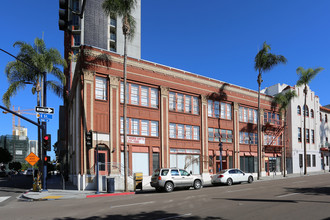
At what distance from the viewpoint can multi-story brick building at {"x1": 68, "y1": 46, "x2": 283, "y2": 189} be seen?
85.6 ft

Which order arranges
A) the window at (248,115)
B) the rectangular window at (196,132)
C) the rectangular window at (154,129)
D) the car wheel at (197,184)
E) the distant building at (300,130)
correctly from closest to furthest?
the car wheel at (197,184)
the rectangular window at (154,129)
the rectangular window at (196,132)
the window at (248,115)
the distant building at (300,130)

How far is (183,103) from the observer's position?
32875mm

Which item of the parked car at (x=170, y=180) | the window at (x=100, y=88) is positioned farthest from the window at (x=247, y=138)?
the window at (x=100, y=88)

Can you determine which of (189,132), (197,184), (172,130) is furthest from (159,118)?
(197,184)

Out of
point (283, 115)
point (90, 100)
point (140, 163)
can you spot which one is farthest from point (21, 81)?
point (283, 115)

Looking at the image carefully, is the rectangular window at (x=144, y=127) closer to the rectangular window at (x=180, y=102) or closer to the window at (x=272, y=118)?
the rectangular window at (x=180, y=102)

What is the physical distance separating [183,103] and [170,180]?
41.8ft

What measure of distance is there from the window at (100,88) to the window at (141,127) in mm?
2711

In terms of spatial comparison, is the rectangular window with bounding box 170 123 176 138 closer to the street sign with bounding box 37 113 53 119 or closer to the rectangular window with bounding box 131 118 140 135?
the rectangular window with bounding box 131 118 140 135

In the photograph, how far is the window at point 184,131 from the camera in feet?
103

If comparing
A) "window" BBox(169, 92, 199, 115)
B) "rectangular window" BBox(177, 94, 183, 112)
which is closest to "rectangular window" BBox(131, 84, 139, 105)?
"window" BBox(169, 92, 199, 115)

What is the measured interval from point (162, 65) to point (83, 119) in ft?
33.5

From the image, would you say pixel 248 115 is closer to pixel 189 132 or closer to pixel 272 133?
pixel 272 133

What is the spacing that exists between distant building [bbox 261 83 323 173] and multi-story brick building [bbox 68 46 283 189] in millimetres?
6670
